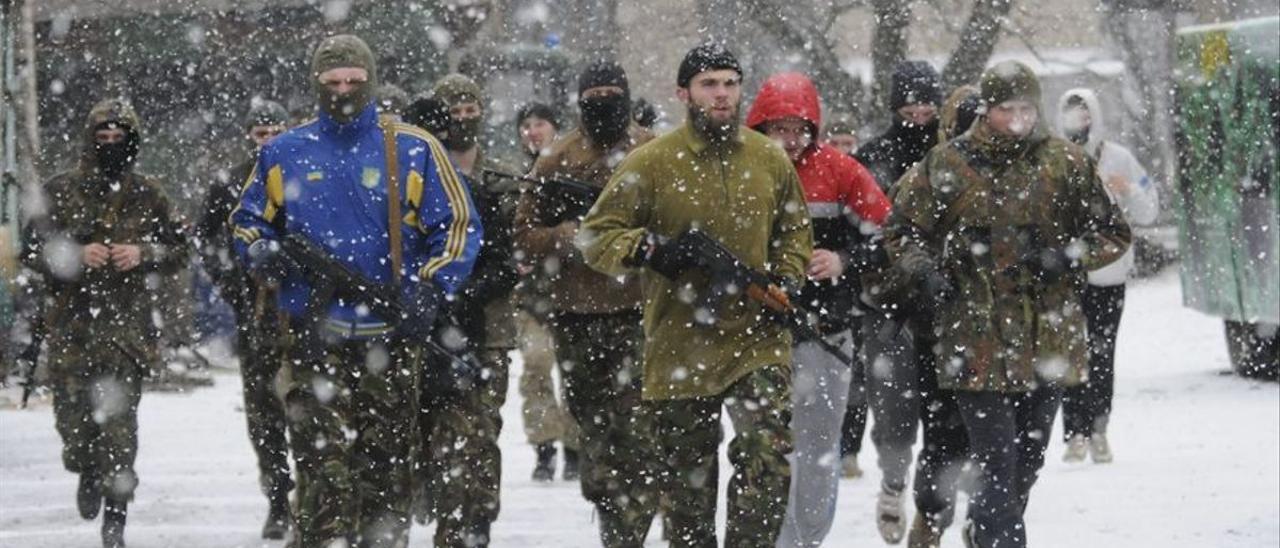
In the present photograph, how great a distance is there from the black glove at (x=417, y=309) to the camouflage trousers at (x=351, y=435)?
14cm

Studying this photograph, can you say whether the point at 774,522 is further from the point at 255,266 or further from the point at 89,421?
the point at 89,421

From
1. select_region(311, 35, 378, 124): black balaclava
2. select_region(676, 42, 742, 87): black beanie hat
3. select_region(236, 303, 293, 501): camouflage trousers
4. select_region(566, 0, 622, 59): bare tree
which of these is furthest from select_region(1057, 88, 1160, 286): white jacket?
select_region(566, 0, 622, 59): bare tree

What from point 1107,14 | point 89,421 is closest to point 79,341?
point 89,421

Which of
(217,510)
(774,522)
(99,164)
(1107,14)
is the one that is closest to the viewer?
(774,522)

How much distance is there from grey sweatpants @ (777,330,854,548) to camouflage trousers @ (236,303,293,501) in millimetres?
2358

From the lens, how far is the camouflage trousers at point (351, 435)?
7.02 metres

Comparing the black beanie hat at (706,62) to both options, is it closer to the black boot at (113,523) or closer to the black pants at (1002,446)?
the black pants at (1002,446)

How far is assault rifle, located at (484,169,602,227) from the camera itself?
8469mm

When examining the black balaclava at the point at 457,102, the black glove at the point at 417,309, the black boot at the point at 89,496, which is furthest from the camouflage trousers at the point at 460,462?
the black boot at the point at 89,496

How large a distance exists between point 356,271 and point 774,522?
4.62 feet

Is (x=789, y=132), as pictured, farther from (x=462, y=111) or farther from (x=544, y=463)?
(x=544, y=463)

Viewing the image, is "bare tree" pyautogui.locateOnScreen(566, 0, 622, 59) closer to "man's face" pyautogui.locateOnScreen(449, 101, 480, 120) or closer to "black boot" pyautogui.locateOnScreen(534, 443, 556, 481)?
"black boot" pyautogui.locateOnScreen(534, 443, 556, 481)

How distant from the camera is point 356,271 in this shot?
275 inches

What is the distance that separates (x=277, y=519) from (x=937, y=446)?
2.71m
